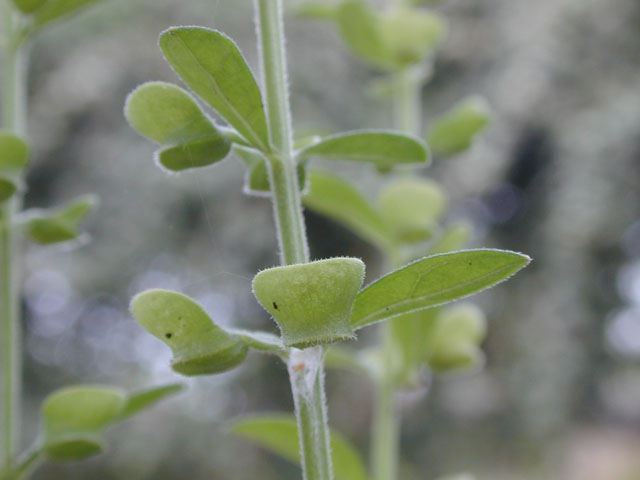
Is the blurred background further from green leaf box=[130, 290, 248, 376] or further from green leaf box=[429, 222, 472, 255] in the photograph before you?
green leaf box=[130, 290, 248, 376]

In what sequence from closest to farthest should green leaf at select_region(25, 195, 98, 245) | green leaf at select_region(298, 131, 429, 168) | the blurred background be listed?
green leaf at select_region(298, 131, 429, 168), green leaf at select_region(25, 195, 98, 245), the blurred background

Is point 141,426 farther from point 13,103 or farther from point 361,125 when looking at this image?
point 13,103

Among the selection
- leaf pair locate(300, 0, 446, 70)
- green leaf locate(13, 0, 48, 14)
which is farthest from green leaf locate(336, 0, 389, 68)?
green leaf locate(13, 0, 48, 14)

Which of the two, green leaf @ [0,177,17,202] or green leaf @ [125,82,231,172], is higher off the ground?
green leaf @ [125,82,231,172]

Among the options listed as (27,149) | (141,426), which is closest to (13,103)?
(27,149)

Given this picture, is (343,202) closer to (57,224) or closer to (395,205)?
(395,205)

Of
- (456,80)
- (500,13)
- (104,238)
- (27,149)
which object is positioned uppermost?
(500,13)

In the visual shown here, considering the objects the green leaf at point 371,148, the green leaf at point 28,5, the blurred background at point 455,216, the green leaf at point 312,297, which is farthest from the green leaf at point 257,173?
the blurred background at point 455,216
